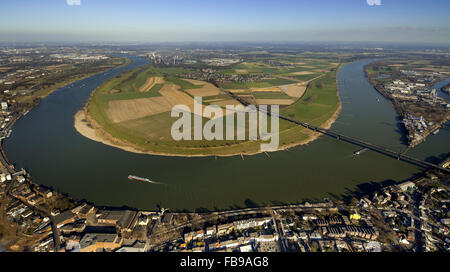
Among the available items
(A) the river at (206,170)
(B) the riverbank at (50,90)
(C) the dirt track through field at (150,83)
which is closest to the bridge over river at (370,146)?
(A) the river at (206,170)

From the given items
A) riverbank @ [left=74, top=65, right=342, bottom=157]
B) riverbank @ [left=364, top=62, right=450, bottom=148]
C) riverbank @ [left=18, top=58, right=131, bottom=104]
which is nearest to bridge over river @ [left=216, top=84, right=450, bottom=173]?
riverbank @ [left=74, top=65, right=342, bottom=157]

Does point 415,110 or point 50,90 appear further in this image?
point 50,90

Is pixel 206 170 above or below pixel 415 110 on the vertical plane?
below

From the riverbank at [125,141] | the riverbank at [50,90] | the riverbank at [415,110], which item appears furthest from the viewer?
the riverbank at [50,90]

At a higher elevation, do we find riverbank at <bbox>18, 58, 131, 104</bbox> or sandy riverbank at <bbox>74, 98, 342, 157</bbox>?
riverbank at <bbox>18, 58, 131, 104</bbox>

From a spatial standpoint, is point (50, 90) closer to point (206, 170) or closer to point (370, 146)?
point (206, 170)

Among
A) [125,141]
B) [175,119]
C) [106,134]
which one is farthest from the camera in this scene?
[175,119]

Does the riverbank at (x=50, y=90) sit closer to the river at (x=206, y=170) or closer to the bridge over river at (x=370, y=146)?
the river at (x=206, y=170)

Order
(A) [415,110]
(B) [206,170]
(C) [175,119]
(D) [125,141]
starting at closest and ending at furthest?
(B) [206,170]
(D) [125,141]
(C) [175,119]
(A) [415,110]

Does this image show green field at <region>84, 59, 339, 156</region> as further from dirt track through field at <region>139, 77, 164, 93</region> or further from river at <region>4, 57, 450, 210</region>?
river at <region>4, 57, 450, 210</region>

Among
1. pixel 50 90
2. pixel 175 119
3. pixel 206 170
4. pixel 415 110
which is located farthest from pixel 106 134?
pixel 415 110
